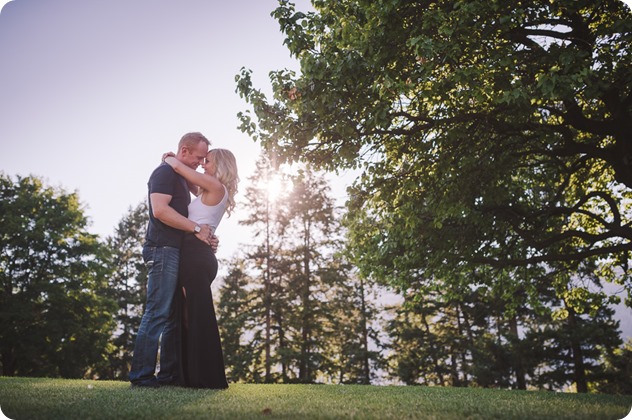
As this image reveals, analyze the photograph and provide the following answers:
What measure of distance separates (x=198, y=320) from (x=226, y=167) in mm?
1930

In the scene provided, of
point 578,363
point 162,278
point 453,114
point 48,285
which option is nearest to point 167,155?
point 162,278

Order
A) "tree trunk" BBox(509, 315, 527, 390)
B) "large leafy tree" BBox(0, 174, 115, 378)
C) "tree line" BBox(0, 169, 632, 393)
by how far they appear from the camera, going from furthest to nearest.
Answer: "tree trunk" BBox(509, 315, 527, 390) < "tree line" BBox(0, 169, 632, 393) < "large leafy tree" BBox(0, 174, 115, 378)

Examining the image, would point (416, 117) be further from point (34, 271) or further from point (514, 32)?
→ point (34, 271)

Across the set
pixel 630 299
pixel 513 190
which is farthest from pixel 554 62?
pixel 630 299

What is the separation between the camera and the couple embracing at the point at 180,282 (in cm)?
453

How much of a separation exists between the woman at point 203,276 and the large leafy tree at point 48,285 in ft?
64.7

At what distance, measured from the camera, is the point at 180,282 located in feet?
15.9

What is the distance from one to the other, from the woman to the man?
121 millimetres

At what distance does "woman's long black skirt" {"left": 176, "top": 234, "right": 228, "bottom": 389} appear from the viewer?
14.7 feet

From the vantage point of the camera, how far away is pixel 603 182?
1126 cm

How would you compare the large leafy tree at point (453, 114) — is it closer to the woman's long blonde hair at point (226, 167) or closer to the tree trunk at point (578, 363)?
the woman's long blonde hair at point (226, 167)

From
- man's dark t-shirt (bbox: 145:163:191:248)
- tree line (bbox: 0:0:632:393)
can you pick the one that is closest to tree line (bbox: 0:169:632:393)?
tree line (bbox: 0:0:632:393)

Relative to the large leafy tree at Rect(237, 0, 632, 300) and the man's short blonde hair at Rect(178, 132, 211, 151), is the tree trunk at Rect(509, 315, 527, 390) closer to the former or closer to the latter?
the large leafy tree at Rect(237, 0, 632, 300)

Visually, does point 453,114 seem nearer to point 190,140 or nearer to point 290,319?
point 190,140
